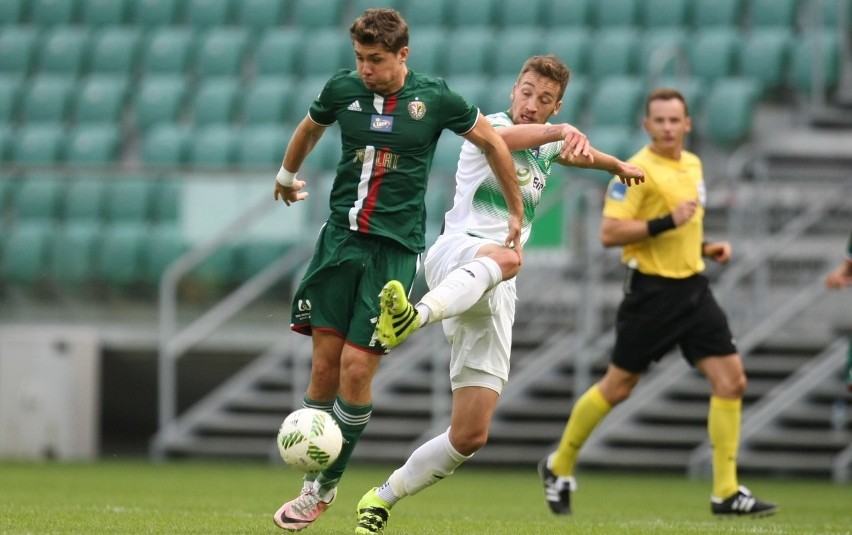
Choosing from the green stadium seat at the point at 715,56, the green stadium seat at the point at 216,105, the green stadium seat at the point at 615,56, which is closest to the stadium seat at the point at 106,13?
the green stadium seat at the point at 216,105

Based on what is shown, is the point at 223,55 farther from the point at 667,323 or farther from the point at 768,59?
the point at 667,323

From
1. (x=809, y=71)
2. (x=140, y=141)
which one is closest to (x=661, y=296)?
(x=809, y=71)

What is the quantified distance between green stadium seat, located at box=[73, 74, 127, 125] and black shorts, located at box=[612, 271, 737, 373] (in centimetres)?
971

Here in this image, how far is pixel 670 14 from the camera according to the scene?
15.8 meters

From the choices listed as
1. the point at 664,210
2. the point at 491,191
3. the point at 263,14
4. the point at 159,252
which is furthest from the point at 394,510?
the point at 263,14

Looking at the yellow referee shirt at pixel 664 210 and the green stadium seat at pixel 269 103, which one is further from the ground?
the yellow referee shirt at pixel 664 210

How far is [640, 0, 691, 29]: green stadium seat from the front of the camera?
15836 millimetres

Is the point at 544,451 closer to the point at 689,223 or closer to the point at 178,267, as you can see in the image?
the point at 178,267

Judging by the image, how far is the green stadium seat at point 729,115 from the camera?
567 inches

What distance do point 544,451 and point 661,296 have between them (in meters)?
4.86

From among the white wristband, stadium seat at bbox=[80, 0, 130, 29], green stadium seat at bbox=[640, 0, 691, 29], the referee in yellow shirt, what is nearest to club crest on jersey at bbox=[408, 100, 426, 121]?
the white wristband

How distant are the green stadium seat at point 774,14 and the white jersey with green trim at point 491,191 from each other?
9503mm

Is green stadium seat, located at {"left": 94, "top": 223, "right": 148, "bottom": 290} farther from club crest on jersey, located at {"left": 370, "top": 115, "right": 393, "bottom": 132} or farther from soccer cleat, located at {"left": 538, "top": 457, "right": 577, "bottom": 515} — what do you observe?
club crest on jersey, located at {"left": 370, "top": 115, "right": 393, "bottom": 132}

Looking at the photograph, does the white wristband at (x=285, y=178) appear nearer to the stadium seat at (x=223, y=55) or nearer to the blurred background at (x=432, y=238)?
the blurred background at (x=432, y=238)
